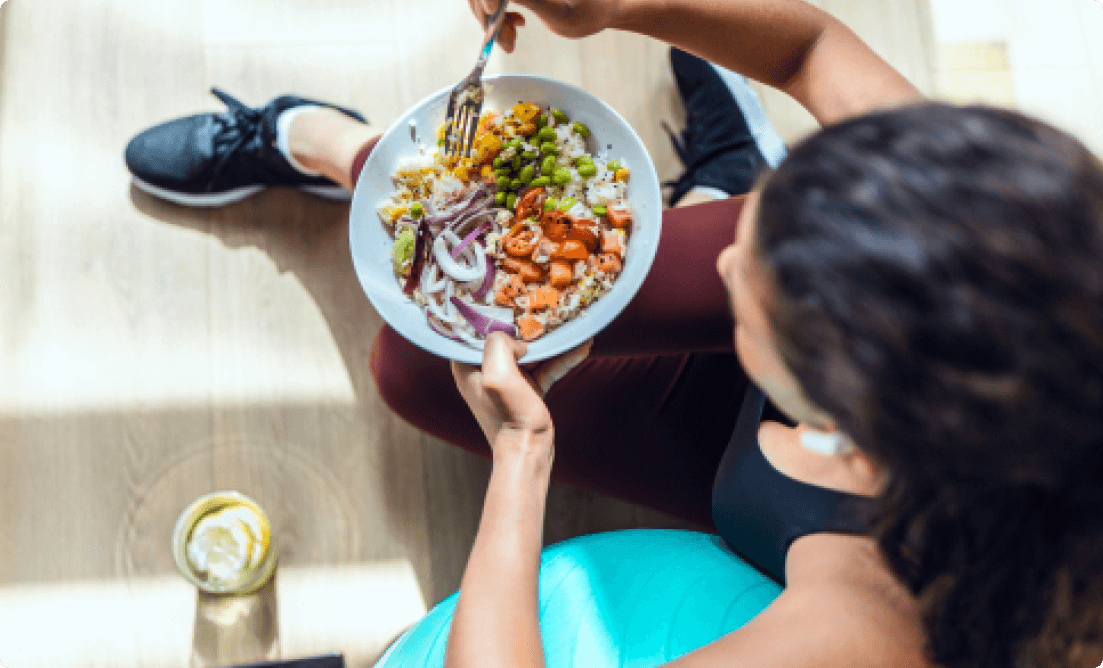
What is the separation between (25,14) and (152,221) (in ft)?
1.50

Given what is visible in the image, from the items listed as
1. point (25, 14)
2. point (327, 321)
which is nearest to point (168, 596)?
point (327, 321)

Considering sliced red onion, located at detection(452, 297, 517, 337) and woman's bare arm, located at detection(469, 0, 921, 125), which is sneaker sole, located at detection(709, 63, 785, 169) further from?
sliced red onion, located at detection(452, 297, 517, 337)

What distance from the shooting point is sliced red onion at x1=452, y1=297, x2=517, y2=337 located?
36.3 inches

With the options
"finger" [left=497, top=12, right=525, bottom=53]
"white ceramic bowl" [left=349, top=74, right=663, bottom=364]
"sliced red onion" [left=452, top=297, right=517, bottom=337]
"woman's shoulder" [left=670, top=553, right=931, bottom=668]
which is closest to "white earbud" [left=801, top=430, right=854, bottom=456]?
"woman's shoulder" [left=670, top=553, right=931, bottom=668]

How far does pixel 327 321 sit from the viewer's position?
53.8 inches

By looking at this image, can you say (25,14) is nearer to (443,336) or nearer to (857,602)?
(443,336)

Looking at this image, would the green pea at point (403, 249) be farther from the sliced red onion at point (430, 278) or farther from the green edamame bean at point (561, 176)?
the green edamame bean at point (561, 176)

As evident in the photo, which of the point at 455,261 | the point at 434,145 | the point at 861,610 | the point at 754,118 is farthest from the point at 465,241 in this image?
the point at 754,118

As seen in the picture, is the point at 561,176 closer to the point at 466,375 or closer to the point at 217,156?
the point at 466,375

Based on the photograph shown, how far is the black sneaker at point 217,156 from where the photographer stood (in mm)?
1321

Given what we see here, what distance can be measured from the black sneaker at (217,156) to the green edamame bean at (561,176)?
58 centimetres

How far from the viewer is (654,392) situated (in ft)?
3.52

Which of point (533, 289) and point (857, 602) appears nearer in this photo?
point (857, 602)

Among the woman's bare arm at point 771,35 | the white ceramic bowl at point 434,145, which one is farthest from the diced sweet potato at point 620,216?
the woman's bare arm at point 771,35
